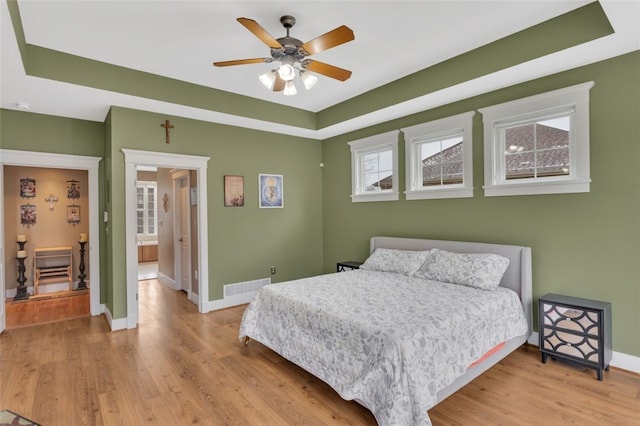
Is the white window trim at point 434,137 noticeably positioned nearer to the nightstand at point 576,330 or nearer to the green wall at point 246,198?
the nightstand at point 576,330

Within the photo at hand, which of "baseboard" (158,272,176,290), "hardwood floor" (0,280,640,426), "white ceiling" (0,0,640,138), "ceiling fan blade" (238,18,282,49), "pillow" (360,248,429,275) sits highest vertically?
"white ceiling" (0,0,640,138)

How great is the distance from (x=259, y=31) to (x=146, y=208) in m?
8.68

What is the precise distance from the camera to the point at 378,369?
2.09 m

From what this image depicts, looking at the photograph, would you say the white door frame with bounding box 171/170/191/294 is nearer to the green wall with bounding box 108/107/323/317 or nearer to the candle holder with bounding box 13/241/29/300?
the green wall with bounding box 108/107/323/317

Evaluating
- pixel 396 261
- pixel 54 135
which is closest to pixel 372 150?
pixel 396 261

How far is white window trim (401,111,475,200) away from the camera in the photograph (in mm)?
3844

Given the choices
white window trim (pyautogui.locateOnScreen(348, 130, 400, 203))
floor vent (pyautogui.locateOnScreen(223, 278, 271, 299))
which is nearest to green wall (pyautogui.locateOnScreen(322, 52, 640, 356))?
white window trim (pyautogui.locateOnScreen(348, 130, 400, 203))

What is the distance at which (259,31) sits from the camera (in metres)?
2.28

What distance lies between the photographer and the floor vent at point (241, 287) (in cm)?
484

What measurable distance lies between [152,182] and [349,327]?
347 inches

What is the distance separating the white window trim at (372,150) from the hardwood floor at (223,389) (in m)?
2.47

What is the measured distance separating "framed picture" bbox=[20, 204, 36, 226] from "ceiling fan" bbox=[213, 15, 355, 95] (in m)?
5.07

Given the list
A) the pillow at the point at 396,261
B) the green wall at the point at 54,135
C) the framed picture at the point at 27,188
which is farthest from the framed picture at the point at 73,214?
the pillow at the point at 396,261

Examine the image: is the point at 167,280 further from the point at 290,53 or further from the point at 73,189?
the point at 290,53
